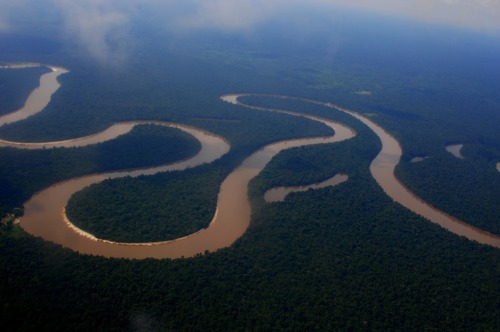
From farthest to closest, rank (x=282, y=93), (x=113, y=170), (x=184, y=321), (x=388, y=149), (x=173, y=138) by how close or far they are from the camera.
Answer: (x=282, y=93), (x=388, y=149), (x=173, y=138), (x=113, y=170), (x=184, y=321)

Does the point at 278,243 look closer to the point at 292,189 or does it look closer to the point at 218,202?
the point at 218,202

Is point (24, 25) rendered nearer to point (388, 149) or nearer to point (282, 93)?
point (282, 93)

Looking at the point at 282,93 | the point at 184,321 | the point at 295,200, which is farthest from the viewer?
the point at 282,93

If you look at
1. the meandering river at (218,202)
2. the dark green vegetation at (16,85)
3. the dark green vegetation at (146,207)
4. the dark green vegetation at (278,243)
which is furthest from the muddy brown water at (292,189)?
the dark green vegetation at (16,85)

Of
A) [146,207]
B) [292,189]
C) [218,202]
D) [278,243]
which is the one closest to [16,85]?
[146,207]

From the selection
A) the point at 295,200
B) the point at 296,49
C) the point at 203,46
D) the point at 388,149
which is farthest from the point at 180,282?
the point at 296,49
